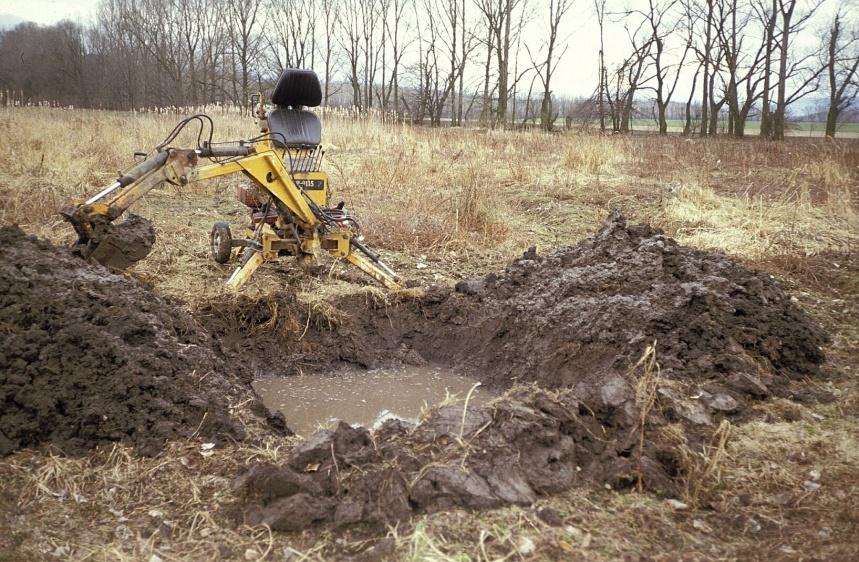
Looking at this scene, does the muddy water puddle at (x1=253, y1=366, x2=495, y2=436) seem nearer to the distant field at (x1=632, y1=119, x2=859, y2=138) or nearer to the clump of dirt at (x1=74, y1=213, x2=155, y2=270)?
the clump of dirt at (x1=74, y1=213, x2=155, y2=270)

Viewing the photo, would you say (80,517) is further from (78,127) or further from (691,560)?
(78,127)

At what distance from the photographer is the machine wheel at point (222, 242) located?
19.2ft

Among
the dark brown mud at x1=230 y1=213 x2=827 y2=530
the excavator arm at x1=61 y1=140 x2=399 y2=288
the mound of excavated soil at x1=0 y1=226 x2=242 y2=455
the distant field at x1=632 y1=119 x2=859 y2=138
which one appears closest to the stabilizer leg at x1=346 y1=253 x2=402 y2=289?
the excavator arm at x1=61 y1=140 x2=399 y2=288

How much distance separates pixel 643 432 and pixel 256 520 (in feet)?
5.81

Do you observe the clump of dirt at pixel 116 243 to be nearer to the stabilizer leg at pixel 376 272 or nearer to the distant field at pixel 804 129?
the stabilizer leg at pixel 376 272

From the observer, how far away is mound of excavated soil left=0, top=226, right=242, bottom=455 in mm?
3186

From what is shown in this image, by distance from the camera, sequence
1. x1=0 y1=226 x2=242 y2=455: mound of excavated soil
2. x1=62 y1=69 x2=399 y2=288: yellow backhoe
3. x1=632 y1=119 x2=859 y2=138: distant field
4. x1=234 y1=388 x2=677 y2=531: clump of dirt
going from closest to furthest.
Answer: x1=234 y1=388 x2=677 y2=531: clump of dirt
x1=0 y1=226 x2=242 y2=455: mound of excavated soil
x1=62 y1=69 x2=399 y2=288: yellow backhoe
x1=632 y1=119 x2=859 y2=138: distant field

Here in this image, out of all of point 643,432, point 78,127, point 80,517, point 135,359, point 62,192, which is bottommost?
point 80,517

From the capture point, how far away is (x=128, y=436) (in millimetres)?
3201

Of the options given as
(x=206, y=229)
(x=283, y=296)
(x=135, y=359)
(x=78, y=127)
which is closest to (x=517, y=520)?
(x=135, y=359)

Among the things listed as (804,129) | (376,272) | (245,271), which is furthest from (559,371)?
(804,129)

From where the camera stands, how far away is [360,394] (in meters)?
4.79

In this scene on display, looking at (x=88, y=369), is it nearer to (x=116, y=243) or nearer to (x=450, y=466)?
(x=116, y=243)

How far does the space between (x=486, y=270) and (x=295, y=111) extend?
2.41 m
